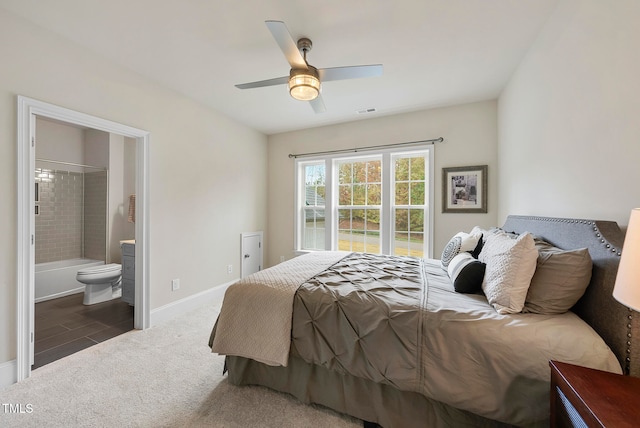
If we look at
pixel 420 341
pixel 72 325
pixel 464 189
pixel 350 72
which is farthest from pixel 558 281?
pixel 72 325

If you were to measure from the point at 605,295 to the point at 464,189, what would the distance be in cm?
231

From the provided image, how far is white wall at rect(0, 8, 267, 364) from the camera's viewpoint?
1.78m

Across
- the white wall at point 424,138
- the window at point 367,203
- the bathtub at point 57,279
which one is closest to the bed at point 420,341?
the white wall at point 424,138

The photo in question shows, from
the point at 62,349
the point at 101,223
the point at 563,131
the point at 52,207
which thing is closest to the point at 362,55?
the point at 563,131

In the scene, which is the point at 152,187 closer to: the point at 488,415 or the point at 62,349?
the point at 62,349

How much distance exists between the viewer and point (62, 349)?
7.30 ft

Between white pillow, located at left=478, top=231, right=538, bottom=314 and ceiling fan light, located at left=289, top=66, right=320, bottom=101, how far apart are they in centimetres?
168

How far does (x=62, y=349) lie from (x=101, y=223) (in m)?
2.58

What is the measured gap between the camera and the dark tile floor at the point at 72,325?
223cm

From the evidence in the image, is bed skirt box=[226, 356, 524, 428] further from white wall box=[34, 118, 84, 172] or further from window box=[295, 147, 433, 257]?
white wall box=[34, 118, 84, 172]

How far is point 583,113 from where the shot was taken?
1.42 meters

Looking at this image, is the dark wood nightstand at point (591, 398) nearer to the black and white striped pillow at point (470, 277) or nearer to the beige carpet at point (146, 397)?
the black and white striped pillow at point (470, 277)

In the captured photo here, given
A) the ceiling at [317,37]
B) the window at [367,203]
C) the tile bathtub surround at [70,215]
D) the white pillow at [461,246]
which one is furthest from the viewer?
the tile bathtub surround at [70,215]

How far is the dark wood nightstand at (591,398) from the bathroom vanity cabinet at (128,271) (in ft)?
12.6
